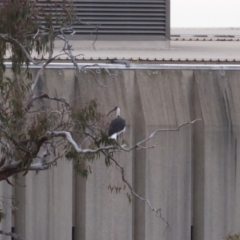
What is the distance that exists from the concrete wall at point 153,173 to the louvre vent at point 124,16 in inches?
108

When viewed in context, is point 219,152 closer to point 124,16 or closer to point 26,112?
point 124,16

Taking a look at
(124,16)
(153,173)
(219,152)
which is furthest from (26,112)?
(124,16)

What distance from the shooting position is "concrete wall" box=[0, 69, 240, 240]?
12859 millimetres

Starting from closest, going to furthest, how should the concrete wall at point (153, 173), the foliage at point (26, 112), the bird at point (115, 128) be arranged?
the foliage at point (26, 112) < the bird at point (115, 128) < the concrete wall at point (153, 173)

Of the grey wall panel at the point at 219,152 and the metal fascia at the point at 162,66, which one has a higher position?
the metal fascia at the point at 162,66

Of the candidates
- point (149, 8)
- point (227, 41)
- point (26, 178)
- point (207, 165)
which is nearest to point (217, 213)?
point (207, 165)

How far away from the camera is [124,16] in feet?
51.3

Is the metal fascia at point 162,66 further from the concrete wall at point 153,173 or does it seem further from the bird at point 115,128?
the bird at point 115,128

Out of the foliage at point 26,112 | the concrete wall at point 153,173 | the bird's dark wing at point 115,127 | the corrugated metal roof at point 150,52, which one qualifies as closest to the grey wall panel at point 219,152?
the concrete wall at point 153,173

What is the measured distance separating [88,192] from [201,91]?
2.37 m

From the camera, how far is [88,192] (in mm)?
12844

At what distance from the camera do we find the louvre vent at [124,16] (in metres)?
15.5

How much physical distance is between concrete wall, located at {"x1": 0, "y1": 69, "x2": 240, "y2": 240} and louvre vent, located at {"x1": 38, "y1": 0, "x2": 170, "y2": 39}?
274 cm

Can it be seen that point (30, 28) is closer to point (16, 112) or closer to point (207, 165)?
point (16, 112)
